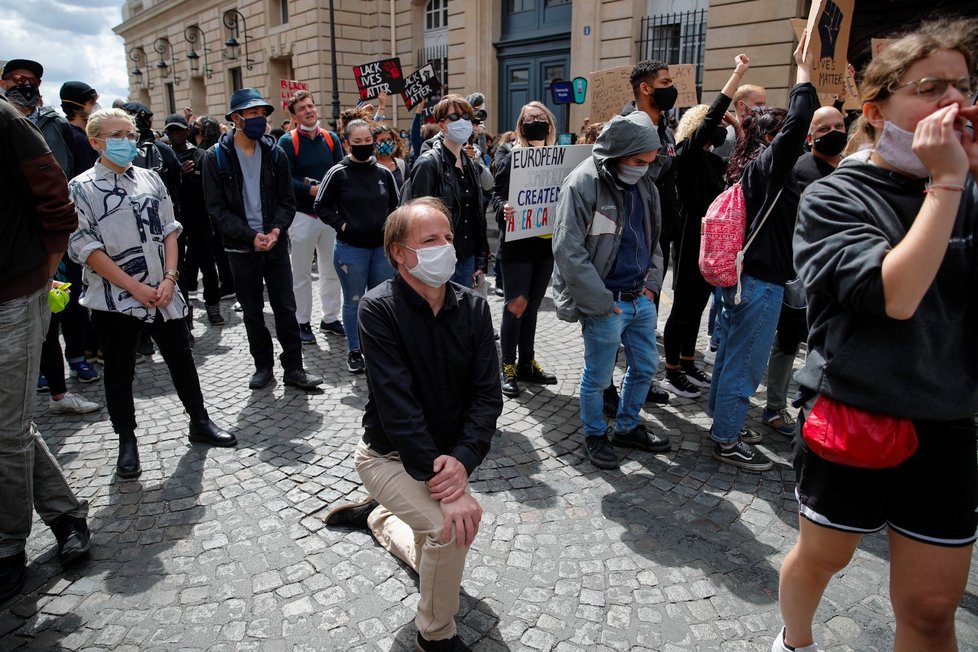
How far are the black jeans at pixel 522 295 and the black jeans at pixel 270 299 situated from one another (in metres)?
1.71

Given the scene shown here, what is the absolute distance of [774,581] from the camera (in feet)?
9.44

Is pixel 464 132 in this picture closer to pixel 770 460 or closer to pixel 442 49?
pixel 770 460

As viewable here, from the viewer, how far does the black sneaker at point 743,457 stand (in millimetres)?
3893

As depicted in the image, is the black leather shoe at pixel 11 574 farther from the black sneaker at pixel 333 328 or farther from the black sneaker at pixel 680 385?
the black sneaker at pixel 680 385

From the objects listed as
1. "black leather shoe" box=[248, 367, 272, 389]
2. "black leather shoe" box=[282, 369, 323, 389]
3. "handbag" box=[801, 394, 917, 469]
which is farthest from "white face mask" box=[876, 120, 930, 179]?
"black leather shoe" box=[248, 367, 272, 389]

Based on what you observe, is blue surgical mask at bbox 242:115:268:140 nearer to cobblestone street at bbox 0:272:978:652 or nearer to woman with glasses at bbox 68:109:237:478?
woman with glasses at bbox 68:109:237:478

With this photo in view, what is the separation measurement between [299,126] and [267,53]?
22.4 m

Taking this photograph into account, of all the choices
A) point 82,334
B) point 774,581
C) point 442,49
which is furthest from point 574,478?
point 442,49

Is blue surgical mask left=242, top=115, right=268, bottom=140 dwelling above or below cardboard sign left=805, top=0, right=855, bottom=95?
below

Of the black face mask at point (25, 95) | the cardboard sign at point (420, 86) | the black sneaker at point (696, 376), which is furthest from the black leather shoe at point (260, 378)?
the cardboard sign at point (420, 86)

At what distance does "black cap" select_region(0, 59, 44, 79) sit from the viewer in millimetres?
5156

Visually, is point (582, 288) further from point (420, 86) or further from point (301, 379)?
point (420, 86)

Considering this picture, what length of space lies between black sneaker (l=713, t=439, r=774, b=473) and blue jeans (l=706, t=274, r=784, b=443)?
0.07 m

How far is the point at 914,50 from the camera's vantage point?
5.46 feet
